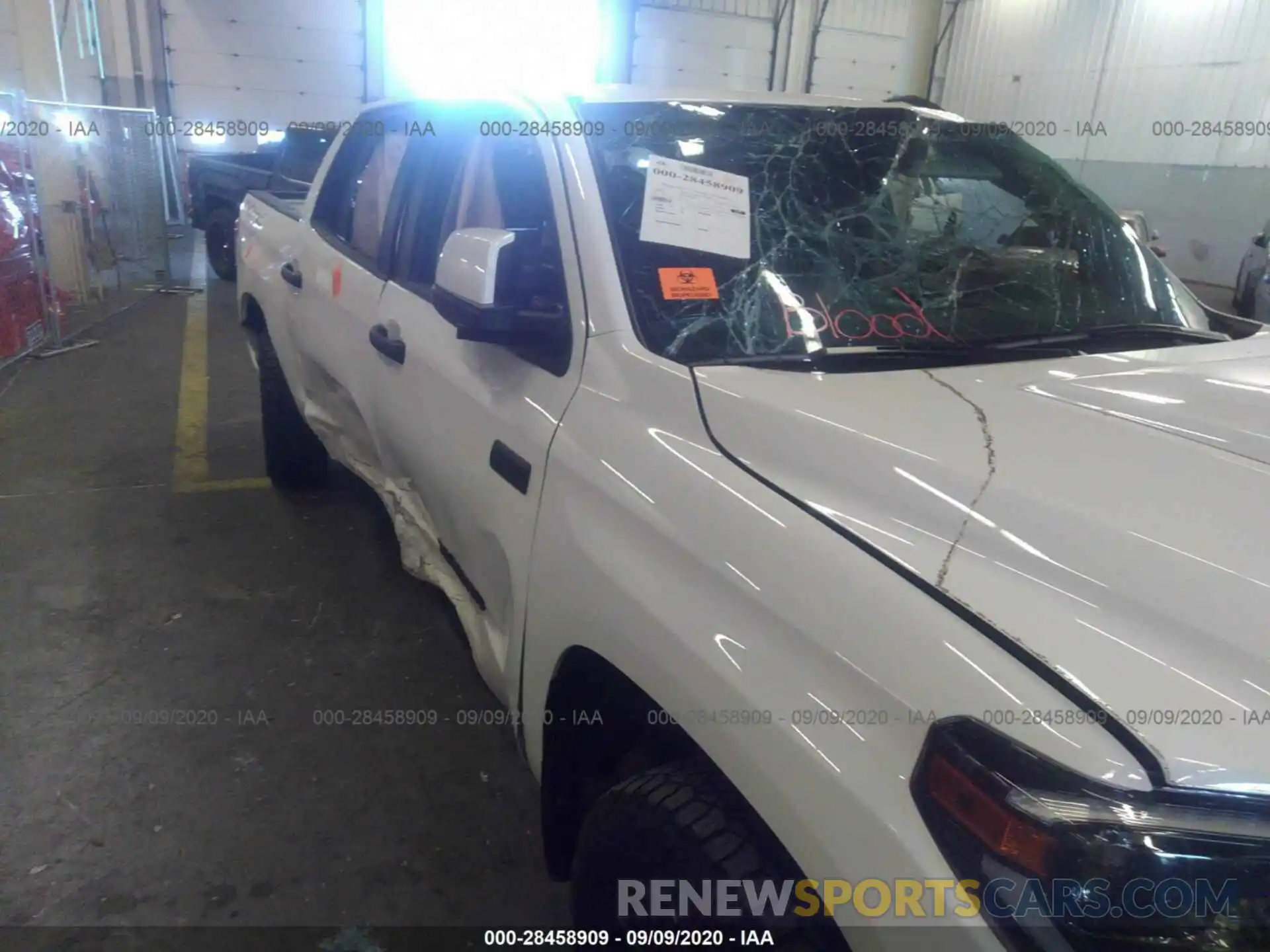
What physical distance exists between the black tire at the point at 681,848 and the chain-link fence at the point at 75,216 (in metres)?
6.60

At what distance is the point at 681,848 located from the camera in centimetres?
129

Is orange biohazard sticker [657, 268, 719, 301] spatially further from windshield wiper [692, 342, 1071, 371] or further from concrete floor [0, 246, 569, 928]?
concrete floor [0, 246, 569, 928]

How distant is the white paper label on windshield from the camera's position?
180 cm

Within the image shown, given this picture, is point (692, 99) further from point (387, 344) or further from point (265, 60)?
point (265, 60)

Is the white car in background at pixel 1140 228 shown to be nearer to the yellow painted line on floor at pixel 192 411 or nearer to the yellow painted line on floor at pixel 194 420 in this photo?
the yellow painted line on floor at pixel 194 420

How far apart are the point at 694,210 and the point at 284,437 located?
2752mm

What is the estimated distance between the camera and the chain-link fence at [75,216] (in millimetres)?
6586

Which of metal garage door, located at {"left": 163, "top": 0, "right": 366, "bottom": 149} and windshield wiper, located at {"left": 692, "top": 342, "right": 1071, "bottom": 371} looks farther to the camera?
metal garage door, located at {"left": 163, "top": 0, "right": 366, "bottom": 149}

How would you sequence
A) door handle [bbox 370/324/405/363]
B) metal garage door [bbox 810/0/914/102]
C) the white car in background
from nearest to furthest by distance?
door handle [bbox 370/324/405/363], the white car in background, metal garage door [bbox 810/0/914/102]

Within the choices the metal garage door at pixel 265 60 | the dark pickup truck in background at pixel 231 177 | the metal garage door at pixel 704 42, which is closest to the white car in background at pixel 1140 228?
the dark pickup truck in background at pixel 231 177

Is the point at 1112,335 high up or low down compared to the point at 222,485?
up

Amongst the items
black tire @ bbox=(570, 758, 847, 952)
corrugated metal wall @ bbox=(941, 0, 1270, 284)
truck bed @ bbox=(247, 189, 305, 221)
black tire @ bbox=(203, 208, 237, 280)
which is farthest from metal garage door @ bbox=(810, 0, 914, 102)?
black tire @ bbox=(570, 758, 847, 952)

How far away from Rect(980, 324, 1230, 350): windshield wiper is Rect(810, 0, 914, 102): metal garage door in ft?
52.9

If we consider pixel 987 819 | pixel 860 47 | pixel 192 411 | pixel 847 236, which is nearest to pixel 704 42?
pixel 860 47
